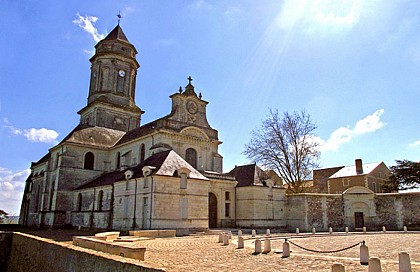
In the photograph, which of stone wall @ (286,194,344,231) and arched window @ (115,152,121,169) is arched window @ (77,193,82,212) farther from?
stone wall @ (286,194,344,231)

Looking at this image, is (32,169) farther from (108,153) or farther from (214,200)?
(214,200)

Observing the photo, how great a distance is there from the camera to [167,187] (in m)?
22.0

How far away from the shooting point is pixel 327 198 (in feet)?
96.7

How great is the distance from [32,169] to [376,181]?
4458 centimetres

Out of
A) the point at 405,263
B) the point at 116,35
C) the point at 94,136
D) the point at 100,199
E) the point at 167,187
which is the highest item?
the point at 116,35

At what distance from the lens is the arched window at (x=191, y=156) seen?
3059 cm

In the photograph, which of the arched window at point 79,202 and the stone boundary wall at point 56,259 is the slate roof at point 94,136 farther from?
the stone boundary wall at point 56,259

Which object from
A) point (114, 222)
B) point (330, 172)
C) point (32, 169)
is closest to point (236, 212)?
point (114, 222)

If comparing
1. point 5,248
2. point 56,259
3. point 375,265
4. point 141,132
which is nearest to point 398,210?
point 141,132

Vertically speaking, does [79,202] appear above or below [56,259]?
above

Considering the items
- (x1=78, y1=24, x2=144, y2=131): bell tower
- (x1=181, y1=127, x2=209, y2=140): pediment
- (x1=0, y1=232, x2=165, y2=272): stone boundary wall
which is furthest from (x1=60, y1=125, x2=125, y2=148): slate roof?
(x1=0, y1=232, x2=165, y2=272): stone boundary wall

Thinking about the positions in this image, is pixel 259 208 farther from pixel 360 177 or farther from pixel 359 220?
pixel 360 177

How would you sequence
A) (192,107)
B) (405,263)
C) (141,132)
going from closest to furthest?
(405,263) < (192,107) < (141,132)

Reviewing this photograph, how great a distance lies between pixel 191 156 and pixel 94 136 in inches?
480
